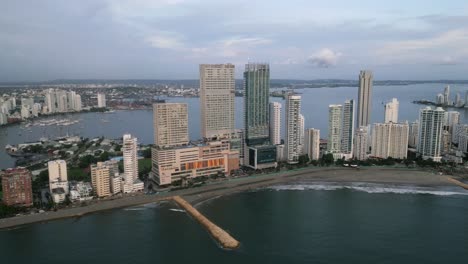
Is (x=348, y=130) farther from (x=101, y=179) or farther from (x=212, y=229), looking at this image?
(x=101, y=179)

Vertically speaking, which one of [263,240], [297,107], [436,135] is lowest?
[263,240]

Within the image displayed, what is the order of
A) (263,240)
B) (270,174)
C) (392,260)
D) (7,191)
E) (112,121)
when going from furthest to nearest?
1. (112,121)
2. (270,174)
3. (7,191)
4. (263,240)
5. (392,260)

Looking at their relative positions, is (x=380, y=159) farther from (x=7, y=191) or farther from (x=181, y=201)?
(x=7, y=191)

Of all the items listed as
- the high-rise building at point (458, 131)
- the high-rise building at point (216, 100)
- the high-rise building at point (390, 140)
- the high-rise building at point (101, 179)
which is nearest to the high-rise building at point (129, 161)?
the high-rise building at point (101, 179)

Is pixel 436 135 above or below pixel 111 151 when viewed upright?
above

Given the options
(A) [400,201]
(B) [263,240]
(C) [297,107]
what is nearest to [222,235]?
(B) [263,240]

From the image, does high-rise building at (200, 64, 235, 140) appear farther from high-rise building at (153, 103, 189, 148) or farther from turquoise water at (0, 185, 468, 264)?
turquoise water at (0, 185, 468, 264)

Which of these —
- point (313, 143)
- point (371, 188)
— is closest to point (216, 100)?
point (313, 143)
